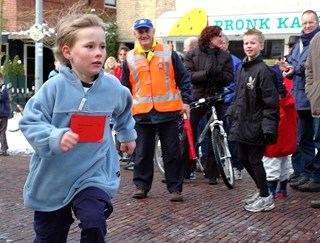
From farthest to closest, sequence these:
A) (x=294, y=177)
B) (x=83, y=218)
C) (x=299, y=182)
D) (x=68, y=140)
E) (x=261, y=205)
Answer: (x=294, y=177) < (x=299, y=182) < (x=261, y=205) < (x=83, y=218) < (x=68, y=140)

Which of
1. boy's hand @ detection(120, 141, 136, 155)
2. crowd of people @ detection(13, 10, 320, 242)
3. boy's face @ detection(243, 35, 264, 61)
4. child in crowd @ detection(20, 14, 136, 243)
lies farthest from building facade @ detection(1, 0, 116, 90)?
child in crowd @ detection(20, 14, 136, 243)

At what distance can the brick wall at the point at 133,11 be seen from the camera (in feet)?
70.3

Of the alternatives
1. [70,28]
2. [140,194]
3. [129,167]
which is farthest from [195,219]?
[129,167]

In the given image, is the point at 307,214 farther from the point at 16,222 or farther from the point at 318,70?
the point at 16,222

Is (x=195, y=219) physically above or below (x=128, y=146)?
below

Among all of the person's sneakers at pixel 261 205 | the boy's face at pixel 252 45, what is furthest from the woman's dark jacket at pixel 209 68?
the person's sneakers at pixel 261 205

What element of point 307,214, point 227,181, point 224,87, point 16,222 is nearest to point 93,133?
point 16,222

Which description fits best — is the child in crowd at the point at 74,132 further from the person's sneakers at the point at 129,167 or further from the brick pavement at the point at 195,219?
the person's sneakers at the point at 129,167

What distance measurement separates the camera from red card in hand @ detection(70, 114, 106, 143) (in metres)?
3.42

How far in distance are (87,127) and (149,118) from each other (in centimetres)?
322

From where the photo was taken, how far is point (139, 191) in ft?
22.2

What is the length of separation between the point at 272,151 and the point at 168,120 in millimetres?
1206

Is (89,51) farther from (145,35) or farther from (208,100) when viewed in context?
(208,100)

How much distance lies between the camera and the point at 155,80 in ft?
21.7
